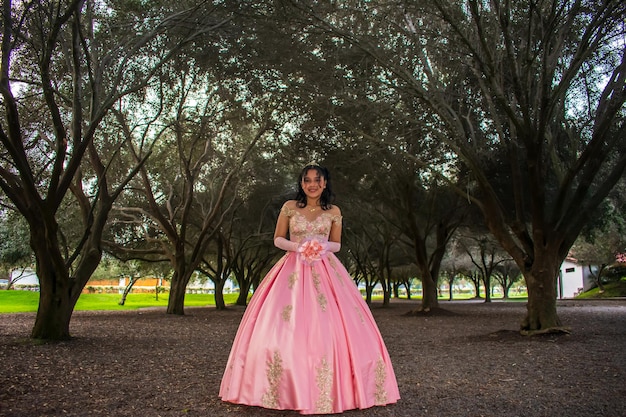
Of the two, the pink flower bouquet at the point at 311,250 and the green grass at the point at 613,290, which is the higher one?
the pink flower bouquet at the point at 311,250

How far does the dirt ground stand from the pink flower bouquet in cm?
113

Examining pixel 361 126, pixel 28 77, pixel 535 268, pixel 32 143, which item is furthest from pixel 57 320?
pixel 535 268

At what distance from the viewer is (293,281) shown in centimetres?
426

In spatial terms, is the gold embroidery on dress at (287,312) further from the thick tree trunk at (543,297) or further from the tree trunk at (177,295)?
the tree trunk at (177,295)

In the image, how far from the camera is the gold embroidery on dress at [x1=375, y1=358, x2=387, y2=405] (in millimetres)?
3989

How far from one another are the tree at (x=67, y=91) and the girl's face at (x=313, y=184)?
434cm

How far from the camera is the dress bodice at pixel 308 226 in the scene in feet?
14.5

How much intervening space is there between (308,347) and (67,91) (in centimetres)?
1051

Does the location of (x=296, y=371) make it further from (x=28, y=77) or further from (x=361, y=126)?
(x=28, y=77)

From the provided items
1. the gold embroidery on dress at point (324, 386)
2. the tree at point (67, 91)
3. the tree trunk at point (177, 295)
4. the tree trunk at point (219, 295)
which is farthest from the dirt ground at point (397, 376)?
the tree trunk at point (219, 295)

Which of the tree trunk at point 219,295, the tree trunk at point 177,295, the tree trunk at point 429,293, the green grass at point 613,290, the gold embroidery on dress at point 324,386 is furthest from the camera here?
the green grass at point 613,290

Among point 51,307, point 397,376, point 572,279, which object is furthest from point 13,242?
point 572,279

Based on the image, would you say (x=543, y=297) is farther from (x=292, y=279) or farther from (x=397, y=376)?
(x=292, y=279)

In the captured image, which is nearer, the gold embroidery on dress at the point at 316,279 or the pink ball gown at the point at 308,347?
the pink ball gown at the point at 308,347
